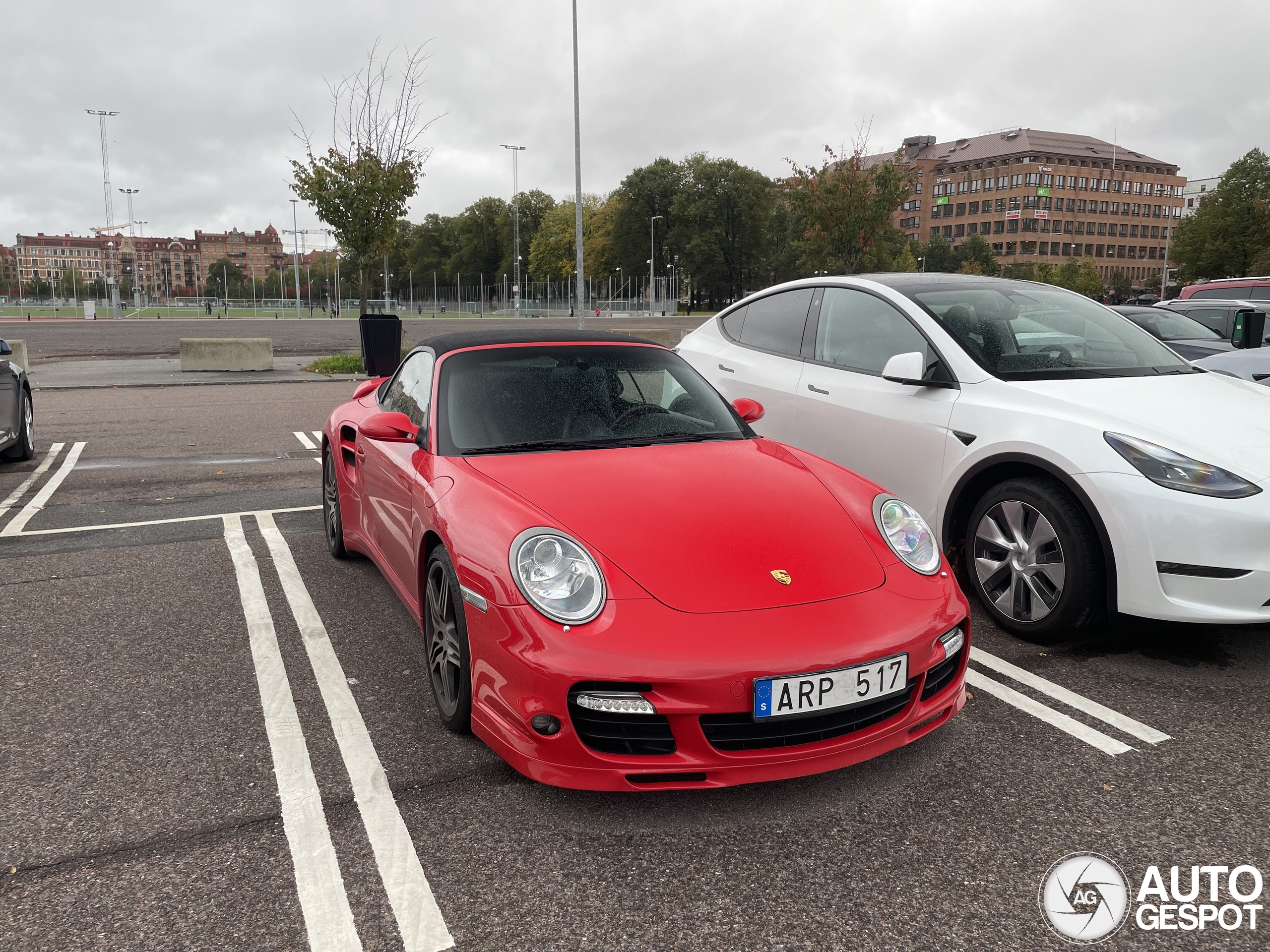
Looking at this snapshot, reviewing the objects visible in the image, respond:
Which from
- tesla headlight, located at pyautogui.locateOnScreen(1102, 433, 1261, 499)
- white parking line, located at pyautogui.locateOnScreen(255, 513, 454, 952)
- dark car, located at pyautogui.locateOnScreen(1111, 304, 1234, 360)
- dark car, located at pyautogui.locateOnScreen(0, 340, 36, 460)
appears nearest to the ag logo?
white parking line, located at pyautogui.locateOnScreen(255, 513, 454, 952)

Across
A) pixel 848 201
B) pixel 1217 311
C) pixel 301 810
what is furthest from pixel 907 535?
pixel 848 201

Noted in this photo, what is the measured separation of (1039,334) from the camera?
4582 millimetres

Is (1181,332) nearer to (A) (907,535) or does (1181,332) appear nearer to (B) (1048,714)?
(B) (1048,714)

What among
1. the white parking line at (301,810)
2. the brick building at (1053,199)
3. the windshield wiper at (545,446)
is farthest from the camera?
the brick building at (1053,199)

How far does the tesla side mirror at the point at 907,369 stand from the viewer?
428 centimetres

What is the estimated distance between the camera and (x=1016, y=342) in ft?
14.7

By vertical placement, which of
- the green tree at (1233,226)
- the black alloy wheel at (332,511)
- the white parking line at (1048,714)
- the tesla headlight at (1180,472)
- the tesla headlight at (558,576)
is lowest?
the white parking line at (1048,714)

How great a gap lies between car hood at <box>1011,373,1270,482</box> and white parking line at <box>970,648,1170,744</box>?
1012mm

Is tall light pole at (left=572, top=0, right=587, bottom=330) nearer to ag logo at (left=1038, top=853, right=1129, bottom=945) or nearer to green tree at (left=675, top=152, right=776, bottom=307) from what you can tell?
ag logo at (left=1038, top=853, right=1129, bottom=945)

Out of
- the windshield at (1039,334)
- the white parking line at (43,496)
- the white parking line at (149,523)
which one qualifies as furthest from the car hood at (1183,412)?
the white parking line at (43,496)

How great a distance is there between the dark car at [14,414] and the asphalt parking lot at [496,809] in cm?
434

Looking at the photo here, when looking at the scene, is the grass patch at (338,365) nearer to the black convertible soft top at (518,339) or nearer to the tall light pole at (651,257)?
the black convertible soft top at (518,339)

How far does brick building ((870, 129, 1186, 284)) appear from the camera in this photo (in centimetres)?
11706

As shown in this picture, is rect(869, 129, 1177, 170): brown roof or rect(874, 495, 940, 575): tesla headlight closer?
rect(874, 495, 940, 575): tesla headlight
